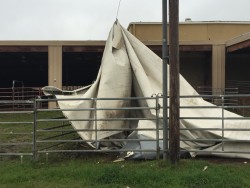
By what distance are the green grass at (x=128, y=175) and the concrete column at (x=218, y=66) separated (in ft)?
64.6

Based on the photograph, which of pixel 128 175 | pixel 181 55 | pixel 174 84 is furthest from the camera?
pixel 181 55

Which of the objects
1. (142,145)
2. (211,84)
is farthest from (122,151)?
(211,84)

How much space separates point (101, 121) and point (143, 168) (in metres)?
1.90

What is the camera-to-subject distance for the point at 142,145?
8.65m

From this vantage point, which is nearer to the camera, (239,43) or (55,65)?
(239,43)

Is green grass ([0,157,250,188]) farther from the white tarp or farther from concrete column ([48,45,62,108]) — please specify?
concrete column ([48,45,62,108])

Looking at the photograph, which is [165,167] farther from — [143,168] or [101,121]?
[101,121]

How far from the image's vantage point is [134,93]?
9984 mm

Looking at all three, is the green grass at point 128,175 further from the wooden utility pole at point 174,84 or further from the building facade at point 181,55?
the building facade at point 181,55

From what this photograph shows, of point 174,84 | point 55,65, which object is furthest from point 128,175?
point 55,65

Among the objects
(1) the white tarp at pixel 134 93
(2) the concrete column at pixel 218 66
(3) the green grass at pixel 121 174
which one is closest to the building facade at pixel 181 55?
(2) the concrete column at pixel 218 66

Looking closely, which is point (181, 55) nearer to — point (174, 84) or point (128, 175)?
point (174, 84)

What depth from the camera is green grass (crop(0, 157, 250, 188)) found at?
21.9 feet

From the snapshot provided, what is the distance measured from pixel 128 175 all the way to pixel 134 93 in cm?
330
